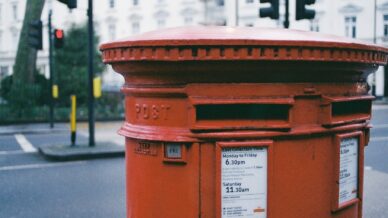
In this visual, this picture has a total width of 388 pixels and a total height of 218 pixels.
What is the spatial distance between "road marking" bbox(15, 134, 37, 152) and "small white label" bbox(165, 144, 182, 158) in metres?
9.15

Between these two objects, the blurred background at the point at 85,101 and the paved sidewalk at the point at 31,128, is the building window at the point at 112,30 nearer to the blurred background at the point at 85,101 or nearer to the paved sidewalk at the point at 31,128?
the blurred background at the point at 85,101

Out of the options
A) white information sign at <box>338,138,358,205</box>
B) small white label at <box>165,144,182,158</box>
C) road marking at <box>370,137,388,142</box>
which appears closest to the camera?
small white label at <box>165,144,182,158</box>

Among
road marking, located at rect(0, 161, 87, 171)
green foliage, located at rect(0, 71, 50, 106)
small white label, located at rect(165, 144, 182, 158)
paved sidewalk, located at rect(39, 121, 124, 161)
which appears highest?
small white label, located at rect(165, 144, 182, 158)

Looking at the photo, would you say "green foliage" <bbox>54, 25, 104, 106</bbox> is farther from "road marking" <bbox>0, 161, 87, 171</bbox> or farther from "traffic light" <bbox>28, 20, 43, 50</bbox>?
"road marking" <bbox>0, 161, 87, 171</bbox>

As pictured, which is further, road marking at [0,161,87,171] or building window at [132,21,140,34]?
building window at [132,21,140,34]

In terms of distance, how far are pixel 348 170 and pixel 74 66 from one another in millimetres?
23580

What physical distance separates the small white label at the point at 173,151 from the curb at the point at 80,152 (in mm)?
→ 7400

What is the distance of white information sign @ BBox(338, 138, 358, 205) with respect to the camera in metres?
2.12

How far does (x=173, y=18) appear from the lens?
40469 millimetres

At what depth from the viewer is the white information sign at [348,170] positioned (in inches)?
83.6

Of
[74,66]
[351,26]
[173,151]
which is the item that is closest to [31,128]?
[74,66]

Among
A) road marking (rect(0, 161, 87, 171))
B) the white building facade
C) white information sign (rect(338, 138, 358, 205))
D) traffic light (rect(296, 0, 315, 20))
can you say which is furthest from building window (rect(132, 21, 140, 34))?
white information sign (rect(338, 138, 358, 205))

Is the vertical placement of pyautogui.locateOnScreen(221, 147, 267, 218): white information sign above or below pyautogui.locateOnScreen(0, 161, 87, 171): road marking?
above

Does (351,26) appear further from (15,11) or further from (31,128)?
(15,11)
